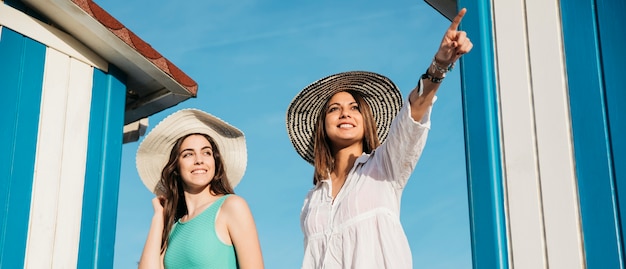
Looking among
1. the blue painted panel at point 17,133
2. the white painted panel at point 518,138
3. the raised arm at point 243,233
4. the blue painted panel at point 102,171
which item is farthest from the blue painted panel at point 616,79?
the blue painted panel at point 17,133

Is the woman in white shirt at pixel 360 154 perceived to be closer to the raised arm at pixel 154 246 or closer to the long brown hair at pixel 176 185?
the long brown hair at pixel 176 185

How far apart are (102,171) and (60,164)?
0.94ft

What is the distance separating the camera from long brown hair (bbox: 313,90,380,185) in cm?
467

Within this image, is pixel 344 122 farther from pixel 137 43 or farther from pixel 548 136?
pixel 137 43

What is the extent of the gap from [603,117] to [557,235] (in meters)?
0.55

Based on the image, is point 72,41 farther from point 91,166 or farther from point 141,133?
point 141,133

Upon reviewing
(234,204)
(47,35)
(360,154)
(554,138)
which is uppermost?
(47,35)

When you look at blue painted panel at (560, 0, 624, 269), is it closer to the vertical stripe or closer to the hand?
the hand

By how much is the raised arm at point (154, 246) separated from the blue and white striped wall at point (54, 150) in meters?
0.54

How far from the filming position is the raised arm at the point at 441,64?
3.66 meters

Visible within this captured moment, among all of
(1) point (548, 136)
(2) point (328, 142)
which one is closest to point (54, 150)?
(2) point (328, 142)

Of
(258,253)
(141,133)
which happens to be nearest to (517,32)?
(258,253)

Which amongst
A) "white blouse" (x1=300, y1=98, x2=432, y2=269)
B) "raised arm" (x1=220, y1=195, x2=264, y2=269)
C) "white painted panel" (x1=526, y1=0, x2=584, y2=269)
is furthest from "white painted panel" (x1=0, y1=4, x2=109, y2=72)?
"white painted panel" (x1=526, y1=0, x2=584, y2=269)

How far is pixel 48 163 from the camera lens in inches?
203
